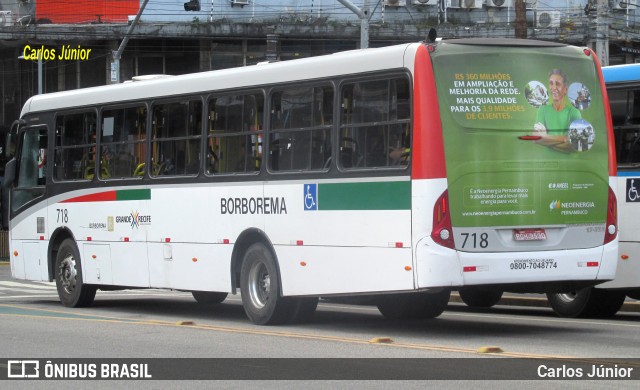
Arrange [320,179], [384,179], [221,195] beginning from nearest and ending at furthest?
[384,179] < [320,179] < [221,195]

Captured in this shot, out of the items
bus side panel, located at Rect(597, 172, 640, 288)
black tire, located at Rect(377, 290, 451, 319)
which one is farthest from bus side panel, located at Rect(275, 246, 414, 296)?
bus side panel, located at Rect(597, 172, 640, 288)

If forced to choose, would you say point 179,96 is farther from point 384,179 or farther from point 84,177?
point 384,179

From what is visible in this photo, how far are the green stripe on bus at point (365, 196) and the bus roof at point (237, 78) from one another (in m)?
1.29

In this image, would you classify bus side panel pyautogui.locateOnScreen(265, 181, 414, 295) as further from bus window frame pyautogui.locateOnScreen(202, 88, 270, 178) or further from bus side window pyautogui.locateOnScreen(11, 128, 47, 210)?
bus side window pyautogui.locateOnScreen(11, 128, 47, 210)

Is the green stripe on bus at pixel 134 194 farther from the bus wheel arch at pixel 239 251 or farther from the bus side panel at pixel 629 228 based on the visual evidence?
the bus side panel at pixel 629 228

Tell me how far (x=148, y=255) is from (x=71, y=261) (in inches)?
88.2

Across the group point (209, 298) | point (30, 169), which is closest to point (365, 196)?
point (209, 298)

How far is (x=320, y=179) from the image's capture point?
14.4m

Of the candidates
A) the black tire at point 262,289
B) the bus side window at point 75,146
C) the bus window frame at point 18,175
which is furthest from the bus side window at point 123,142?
the black tire at point 262,289

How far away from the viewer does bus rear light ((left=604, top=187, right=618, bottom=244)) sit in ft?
45.8

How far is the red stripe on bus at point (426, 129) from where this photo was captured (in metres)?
12.9

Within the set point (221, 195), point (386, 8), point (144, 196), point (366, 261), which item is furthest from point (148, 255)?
point (386, 8)

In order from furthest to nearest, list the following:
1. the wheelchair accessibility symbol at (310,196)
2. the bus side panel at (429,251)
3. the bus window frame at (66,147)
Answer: the bus window frame at (66,147) < the wheelchair accessibility symbol at (310,196) < the bus side panel at (429,251)

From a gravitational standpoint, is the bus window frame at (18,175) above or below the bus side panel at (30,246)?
above
